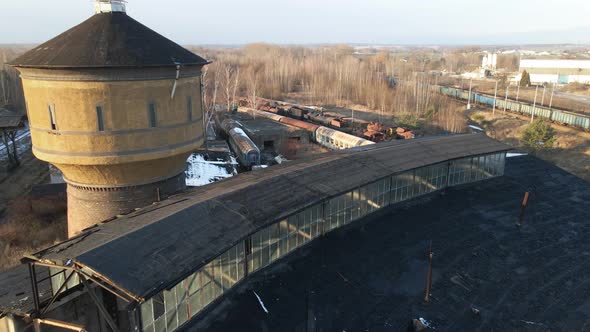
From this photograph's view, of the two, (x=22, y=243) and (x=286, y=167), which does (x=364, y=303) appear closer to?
(x=286, y=167)

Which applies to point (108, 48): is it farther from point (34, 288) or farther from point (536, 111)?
point (536, 111)

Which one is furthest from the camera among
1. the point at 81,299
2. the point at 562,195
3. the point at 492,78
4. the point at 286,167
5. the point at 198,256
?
the point at 492,78

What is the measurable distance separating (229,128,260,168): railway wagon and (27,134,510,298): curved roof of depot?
19.0 metres

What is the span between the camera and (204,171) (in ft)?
120

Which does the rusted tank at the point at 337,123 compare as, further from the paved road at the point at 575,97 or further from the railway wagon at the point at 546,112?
the paved road at the point at 575,97

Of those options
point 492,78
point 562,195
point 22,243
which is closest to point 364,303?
point 562,195

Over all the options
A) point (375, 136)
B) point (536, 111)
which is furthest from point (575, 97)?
point (375, 136)

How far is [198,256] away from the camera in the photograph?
12578 millimetres

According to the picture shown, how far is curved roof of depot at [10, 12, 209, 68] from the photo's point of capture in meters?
14.3

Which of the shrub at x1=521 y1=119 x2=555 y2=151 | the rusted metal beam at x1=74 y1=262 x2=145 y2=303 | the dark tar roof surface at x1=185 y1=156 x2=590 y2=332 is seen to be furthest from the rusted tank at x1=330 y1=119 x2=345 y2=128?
the rusted metal beam at x1=74 y1=262 x2=145 y2=303

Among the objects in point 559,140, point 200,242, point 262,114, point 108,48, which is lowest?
point 559,140

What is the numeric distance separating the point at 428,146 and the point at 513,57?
178418 millimetres

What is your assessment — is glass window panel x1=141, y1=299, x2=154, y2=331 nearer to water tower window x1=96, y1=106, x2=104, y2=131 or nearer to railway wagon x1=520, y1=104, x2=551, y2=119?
water tower window x1=96, y1=106, x2=104, y2=131

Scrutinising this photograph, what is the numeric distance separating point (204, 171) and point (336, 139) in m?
19.7
